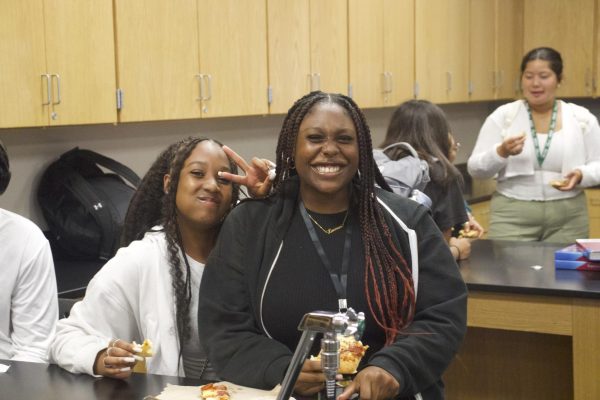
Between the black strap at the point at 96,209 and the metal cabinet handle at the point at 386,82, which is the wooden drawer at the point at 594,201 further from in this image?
the black strap at the point at 96,209

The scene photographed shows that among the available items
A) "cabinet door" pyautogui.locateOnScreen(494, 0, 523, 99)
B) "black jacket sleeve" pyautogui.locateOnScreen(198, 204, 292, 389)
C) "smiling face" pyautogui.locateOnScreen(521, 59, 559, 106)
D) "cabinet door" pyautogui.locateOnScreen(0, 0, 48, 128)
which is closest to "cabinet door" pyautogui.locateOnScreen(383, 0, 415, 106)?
"smiling face" pyautogui.locateOnScreen(521, 59, 559, 106)

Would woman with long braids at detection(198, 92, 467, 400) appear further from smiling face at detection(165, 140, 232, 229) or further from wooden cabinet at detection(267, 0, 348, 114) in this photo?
wooden cabinet at detection(267, 0, 348, 114)

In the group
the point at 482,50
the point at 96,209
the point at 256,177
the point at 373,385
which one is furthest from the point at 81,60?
the point at 482,50

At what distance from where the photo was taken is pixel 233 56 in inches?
157

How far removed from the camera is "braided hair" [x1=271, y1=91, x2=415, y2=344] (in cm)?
192

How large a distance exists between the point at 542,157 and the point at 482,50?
6.27 feet

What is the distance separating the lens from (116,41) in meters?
3.40

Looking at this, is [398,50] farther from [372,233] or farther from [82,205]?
[372,233]

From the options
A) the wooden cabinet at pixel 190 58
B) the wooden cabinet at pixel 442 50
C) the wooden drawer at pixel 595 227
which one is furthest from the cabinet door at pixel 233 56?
the wooden drawer at pixel 595 227

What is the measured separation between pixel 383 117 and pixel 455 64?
0.54m

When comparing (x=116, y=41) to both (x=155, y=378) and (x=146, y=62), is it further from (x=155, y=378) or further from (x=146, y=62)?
(x=155, y=378)

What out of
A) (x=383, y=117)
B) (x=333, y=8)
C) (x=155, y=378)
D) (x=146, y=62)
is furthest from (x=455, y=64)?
(x=155, y=378)

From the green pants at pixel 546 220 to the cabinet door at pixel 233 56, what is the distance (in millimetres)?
1225

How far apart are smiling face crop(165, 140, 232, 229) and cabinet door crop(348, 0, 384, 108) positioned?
2.59m
